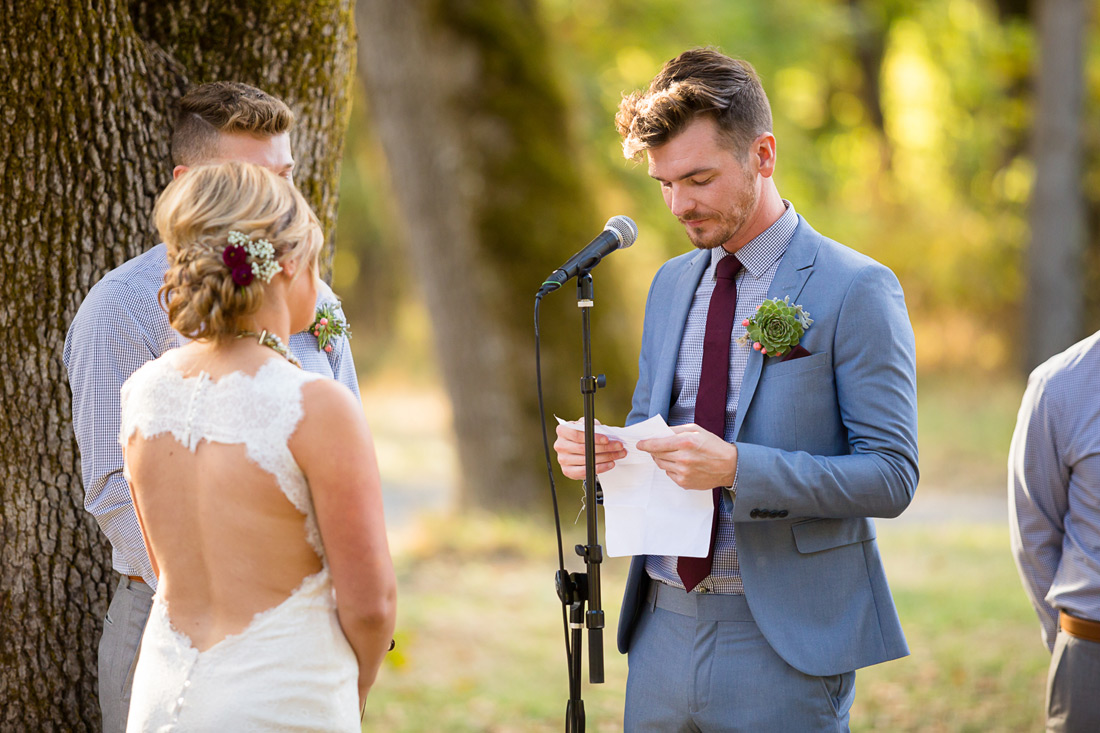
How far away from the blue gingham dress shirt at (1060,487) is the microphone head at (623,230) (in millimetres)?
1132

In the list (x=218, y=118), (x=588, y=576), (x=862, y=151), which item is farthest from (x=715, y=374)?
(x=862, y=151)

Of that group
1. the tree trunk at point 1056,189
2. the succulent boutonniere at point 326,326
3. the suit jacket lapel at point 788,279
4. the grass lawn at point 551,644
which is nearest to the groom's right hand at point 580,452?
the suit jacket lapel at point 788,279

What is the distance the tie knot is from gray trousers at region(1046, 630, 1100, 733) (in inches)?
51.8

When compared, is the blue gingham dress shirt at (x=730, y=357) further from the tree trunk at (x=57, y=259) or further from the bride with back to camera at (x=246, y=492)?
the tree trunk at (x=57, y=259)

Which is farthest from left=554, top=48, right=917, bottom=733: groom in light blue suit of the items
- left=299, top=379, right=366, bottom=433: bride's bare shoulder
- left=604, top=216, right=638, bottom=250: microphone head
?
left=299, top=379, right=366, bottom=433: bride's bare shoulder

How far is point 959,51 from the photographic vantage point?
18500 millimetres

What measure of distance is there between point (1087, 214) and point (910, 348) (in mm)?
14533

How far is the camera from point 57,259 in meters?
3.01

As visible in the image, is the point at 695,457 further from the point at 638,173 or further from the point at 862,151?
the point at 862,151

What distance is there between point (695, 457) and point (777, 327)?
39 centimetres

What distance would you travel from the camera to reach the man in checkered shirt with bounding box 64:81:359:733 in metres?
2.53

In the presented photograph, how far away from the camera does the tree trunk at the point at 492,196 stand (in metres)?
8.28

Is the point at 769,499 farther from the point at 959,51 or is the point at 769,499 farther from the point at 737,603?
the point at 959,51

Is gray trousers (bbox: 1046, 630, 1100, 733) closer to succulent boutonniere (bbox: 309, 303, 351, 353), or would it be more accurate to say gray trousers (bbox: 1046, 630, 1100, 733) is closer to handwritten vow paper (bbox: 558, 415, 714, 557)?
handwritten vow paper (bbox: 558, 415, 714, 557)
